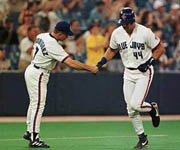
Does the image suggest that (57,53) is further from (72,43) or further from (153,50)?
(72,43)

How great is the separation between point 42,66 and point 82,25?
7585 millimetres

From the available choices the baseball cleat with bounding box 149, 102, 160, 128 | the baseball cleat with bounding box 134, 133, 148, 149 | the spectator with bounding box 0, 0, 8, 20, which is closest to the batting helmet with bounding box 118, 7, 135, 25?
the baseball cleat with bounding box 149, 102, 160, 128

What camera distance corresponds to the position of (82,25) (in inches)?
669

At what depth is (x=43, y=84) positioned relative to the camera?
9.59 m

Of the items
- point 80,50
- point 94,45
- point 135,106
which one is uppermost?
point 94,45

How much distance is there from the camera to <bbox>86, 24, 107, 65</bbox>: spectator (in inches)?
603

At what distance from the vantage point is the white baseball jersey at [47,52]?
9.33 m

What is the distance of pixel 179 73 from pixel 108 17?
2937mm

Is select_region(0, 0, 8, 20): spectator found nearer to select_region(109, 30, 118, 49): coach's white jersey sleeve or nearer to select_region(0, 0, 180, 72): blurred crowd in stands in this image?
select_region(0, 0, 180, 72): blurred crowd in stands

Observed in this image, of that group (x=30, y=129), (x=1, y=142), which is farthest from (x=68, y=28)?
(x=1, y=142)

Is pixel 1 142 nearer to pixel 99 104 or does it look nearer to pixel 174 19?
pixel 99 104

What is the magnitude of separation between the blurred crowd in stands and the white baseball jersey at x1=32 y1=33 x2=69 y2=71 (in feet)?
16.8

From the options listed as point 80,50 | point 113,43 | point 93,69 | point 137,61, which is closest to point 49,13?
point 80,50

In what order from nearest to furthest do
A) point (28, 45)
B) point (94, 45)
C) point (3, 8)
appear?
point (28, 45), point (94, 45), point (3, 8)
